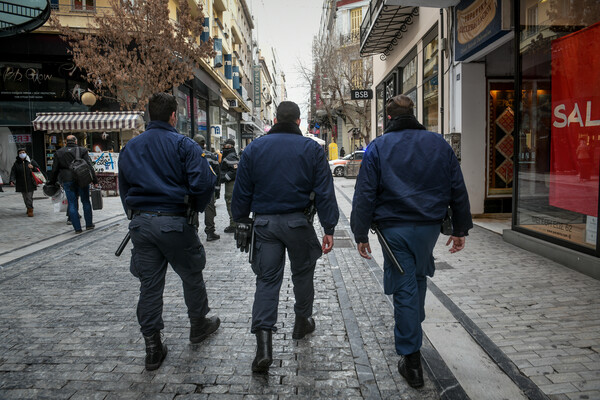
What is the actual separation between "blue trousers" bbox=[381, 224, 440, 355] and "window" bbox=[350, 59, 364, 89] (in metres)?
29.5

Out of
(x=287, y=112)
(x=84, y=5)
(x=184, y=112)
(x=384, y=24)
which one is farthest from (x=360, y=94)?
(x=287, y=112)

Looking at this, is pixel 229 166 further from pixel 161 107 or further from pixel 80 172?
pixel 161 107

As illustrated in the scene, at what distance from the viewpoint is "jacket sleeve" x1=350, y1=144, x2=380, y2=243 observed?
317 cm

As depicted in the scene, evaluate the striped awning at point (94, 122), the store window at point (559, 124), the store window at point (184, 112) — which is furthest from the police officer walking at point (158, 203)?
the store window at point (184, 112)

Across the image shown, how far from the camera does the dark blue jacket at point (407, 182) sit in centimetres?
313

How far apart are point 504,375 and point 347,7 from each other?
44832 millimetres

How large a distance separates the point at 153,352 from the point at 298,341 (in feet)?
3.73

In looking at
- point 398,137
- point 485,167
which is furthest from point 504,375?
point 485,167

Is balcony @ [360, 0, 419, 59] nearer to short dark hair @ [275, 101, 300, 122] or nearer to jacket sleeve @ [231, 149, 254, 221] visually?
short dark hair @ [275, 101, 300, 122]

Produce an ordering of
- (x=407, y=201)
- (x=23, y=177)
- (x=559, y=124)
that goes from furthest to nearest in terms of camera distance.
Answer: (x=23, y=177), (x=559, y=124), (x=407, y=201)

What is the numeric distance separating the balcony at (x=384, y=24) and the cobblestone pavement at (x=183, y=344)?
26.0 ft

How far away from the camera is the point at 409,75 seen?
46.5ft

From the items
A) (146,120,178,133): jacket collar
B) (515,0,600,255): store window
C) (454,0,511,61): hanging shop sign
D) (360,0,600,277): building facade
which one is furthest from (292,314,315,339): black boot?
(454,0,511,61): hanging shop sign

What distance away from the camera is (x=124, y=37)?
15.5 metres
